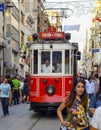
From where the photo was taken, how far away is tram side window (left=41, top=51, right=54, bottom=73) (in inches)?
664

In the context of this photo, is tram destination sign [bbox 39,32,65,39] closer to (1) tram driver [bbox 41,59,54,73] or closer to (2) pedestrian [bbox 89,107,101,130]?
(1) tram driver [bbox 41,59,54,73]

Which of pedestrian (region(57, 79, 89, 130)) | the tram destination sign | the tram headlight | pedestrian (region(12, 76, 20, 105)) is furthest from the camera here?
pedestrian (region(12, 76, 20, 105))

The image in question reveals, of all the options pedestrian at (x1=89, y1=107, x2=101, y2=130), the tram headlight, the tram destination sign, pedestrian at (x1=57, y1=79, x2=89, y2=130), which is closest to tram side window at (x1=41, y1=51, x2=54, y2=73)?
the tram headlight

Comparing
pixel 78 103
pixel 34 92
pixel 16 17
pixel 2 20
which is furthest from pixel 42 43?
pixel 16 17

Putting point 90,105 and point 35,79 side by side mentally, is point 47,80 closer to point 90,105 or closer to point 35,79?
point 35,79

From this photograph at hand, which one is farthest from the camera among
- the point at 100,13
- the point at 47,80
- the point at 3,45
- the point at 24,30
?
the point at 100,13

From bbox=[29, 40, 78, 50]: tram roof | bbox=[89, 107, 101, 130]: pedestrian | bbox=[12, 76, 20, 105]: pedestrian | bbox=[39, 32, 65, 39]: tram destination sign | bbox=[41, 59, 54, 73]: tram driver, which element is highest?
bbox=[39, 32, 65, 39]: tram destination sign

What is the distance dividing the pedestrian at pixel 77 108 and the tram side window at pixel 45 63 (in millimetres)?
10290

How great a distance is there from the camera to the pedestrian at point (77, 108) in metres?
6.40

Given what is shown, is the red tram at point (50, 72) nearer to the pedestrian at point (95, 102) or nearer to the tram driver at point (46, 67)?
the tram driver at point (46, 67)

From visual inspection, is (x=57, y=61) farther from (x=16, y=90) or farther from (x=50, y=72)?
(x=16, y=90)

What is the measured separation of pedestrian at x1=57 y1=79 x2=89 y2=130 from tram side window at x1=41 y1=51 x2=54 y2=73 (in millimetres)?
10290

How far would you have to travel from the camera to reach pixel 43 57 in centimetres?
1702

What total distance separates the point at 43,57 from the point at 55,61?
0.49 m
